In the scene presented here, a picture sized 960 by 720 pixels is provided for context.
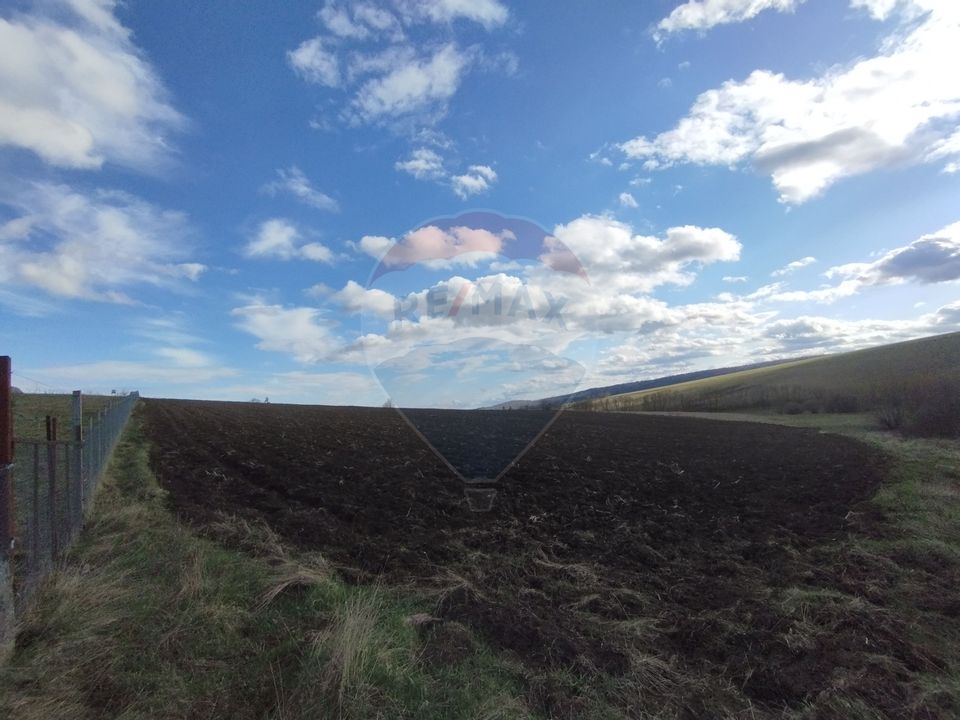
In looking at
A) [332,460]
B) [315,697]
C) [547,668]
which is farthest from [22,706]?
[332,460]

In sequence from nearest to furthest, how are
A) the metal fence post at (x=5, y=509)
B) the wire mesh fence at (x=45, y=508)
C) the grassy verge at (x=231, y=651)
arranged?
the grassy verge at (x=231, y=651)
the metal fence post at (x=5, y=509)
the wire mesh fence at (x=45, y=508)

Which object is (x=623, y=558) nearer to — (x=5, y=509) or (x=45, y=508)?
(x=5, y=509)

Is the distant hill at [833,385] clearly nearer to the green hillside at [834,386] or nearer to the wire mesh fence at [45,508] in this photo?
the green hillside at [834,386]

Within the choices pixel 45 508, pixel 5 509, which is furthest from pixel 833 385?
pixel 5 509

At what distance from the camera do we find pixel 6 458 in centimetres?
390

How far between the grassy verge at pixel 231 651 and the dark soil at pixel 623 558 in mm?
674

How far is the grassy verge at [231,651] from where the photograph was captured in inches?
141

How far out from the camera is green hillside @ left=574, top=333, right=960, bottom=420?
57156 mm

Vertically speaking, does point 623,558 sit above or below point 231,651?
below

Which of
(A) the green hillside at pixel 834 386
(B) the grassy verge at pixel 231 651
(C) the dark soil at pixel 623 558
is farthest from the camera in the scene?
(A) the green hillside at pixel 834 386

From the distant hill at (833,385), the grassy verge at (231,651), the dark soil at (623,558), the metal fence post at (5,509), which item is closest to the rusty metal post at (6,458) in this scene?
the metal fence post at (5,509)

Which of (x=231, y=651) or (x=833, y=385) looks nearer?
(x=231, y=651)

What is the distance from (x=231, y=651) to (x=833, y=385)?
253 feet

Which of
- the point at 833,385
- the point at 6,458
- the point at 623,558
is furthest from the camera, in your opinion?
the point at 833,385
